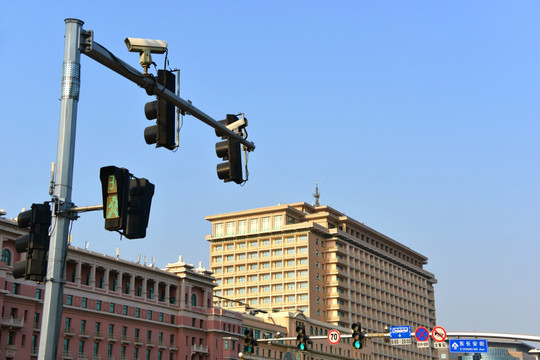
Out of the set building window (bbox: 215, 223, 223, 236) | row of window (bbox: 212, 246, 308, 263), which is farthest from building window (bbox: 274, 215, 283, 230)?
building window (bbox: 215, 223, 223, 236)

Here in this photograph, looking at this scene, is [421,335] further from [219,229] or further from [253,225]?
[219,229]

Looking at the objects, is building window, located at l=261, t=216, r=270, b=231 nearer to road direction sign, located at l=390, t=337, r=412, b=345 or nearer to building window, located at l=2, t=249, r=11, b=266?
building window, located at l=2, t=249, r=11, b=266

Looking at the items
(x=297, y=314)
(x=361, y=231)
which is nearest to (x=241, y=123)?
(x=297, y=314)

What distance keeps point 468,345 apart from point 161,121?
33.9 m

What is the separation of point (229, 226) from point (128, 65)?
476 feet

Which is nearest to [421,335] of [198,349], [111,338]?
[111,338]

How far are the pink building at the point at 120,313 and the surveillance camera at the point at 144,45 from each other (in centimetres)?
5869

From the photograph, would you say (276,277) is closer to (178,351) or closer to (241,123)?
(178,351)

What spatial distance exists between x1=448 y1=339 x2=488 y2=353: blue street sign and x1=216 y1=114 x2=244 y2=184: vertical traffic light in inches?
1223

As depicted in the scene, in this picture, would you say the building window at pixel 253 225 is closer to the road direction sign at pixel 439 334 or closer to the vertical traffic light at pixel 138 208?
the road direction sign at pixel 439 334

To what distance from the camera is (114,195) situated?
11.3 meters

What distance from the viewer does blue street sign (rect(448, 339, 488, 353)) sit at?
41250mm

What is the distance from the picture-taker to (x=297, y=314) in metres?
118

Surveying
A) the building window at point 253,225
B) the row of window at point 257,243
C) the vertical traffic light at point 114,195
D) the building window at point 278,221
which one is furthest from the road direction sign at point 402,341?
the building window at point 253,225
